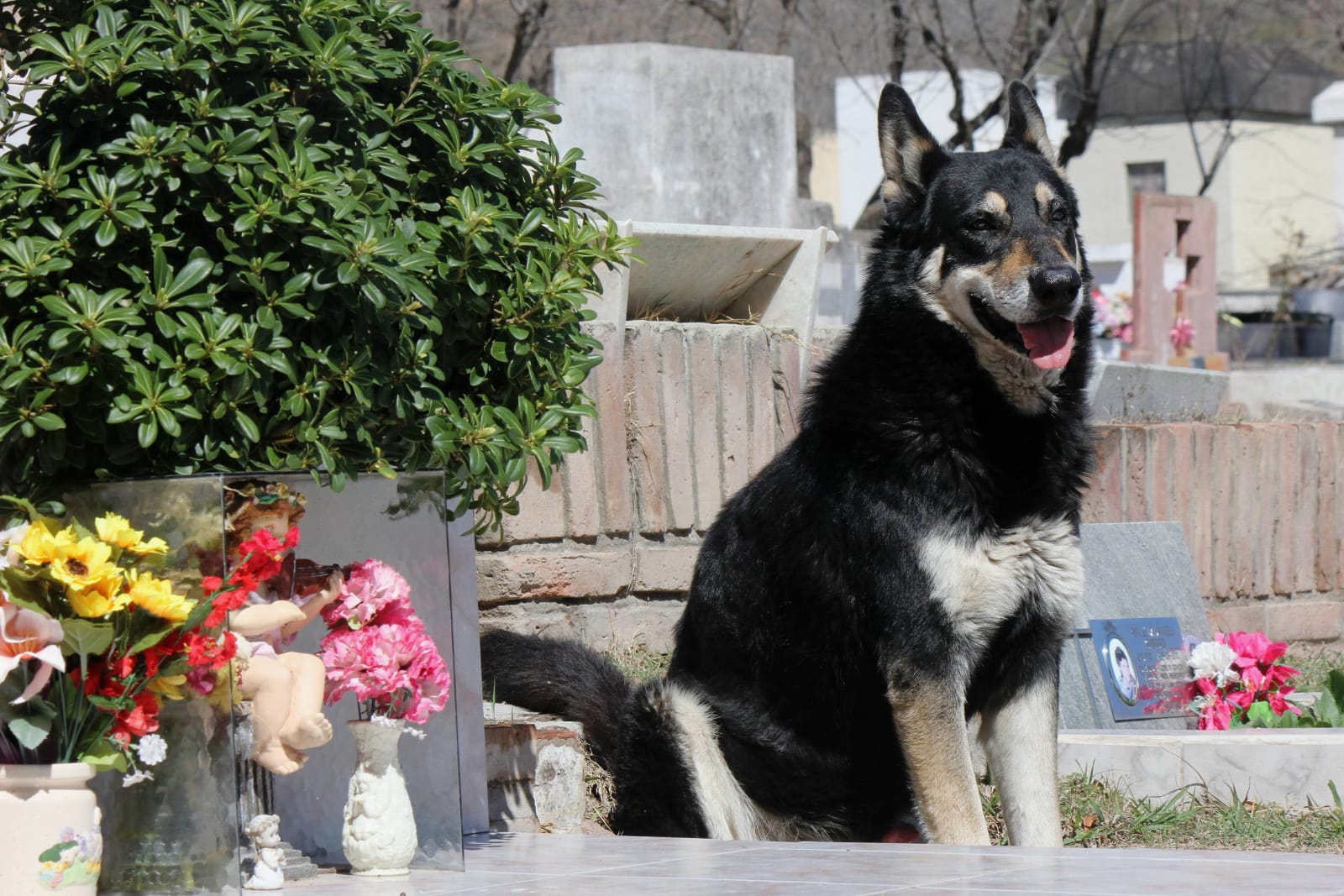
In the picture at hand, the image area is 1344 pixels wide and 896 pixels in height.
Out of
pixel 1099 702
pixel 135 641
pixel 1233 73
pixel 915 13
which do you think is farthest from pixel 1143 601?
pixel 1233 73

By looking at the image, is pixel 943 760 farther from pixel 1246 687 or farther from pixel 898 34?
pixel 898 34

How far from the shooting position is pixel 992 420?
14.3ft

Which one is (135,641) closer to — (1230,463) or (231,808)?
(231,808)

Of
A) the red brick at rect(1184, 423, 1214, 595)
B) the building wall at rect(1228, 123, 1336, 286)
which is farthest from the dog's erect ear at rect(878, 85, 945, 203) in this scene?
the building wall at rect(1228, 123, 1336, 286)

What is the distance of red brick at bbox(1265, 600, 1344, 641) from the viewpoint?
26.3ft

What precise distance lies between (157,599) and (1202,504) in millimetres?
5832

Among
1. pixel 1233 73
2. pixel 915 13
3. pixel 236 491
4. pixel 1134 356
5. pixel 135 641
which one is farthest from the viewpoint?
pixel 1233 73

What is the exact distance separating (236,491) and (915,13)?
18787mm

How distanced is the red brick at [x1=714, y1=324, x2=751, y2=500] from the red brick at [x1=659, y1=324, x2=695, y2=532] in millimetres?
167

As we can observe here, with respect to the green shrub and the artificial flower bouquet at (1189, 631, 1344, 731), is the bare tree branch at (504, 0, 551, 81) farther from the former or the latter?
the green shrub

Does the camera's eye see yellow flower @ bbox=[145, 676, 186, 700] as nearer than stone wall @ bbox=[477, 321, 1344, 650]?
Yes

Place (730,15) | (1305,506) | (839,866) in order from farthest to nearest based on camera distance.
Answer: (730,15), (1305,506), (839,866)

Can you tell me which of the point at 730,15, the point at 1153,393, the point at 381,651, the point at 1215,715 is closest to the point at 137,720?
the point at 381,651

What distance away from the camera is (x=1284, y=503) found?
812 cm
